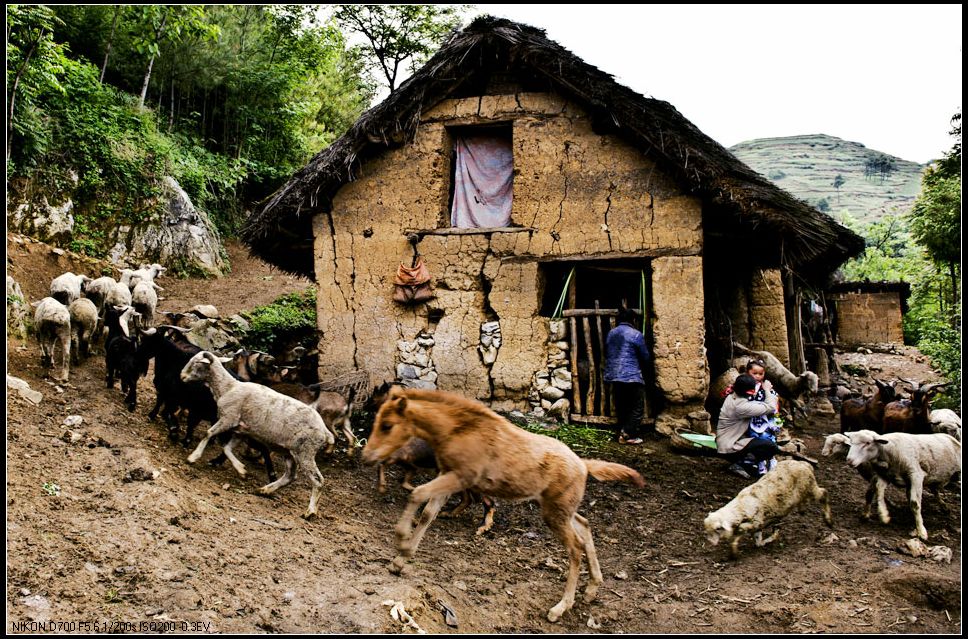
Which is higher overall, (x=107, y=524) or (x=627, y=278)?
(x=627, y=278)

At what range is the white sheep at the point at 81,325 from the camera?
842 cm

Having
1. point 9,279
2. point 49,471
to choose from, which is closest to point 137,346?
point 49,471

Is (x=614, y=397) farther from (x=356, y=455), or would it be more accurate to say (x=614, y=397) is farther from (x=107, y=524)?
(x=107, y=524)

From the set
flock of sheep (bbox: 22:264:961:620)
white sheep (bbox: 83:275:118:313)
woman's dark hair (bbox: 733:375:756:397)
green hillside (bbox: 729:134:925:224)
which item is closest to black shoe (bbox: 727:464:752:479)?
woman's dark hair (bbox: 733:375:756:397)

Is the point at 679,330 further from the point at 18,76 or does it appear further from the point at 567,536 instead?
the point at 18,76

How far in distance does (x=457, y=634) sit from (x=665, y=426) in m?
5.72

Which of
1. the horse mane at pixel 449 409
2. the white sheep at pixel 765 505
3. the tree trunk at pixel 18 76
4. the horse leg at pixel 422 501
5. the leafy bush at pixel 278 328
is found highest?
the tree trunk at pixel 18 76

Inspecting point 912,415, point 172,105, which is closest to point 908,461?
point 912,415

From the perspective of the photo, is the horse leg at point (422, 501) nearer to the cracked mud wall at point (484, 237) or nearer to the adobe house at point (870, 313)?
the cracked mud wall at point (484, 237)

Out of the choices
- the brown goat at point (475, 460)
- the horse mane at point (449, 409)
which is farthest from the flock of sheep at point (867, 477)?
the horse mane at point (449, 409)

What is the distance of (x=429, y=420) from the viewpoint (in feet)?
15.0

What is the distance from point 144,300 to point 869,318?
2413 cm

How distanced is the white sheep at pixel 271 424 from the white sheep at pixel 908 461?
5.18 meters

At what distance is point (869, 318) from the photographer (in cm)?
2347
